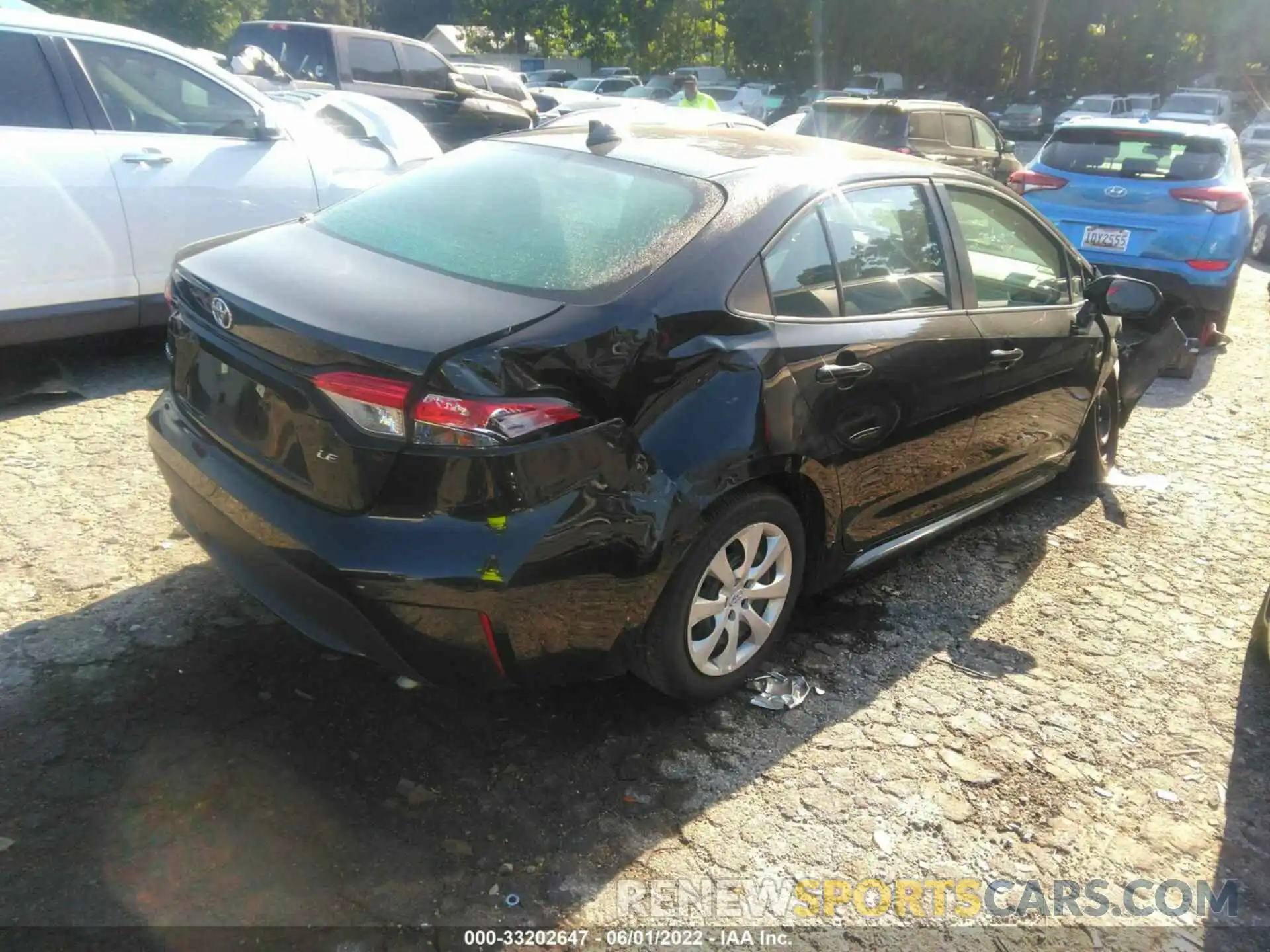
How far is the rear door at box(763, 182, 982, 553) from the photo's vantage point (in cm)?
298

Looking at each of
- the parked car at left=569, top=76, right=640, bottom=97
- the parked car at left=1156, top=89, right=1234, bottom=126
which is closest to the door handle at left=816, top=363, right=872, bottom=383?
the parked car at left=569, top=76, right=640, bottom=97

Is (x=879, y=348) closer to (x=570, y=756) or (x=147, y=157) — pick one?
(x=570, y=756)

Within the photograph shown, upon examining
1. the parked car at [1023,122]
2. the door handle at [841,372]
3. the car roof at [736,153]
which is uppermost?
the car roof at [736,153]

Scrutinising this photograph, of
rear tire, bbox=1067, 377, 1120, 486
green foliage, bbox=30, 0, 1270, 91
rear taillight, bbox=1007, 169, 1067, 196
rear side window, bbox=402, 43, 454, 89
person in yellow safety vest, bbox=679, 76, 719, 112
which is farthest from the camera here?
green foliage, bbox=30, 0, 1270, 91

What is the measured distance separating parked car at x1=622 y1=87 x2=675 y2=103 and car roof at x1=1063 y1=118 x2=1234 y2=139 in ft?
71.3

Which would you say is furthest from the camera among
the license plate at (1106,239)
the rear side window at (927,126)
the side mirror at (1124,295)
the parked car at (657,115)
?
the rear side window at (927,126)

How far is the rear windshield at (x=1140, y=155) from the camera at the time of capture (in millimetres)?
7508

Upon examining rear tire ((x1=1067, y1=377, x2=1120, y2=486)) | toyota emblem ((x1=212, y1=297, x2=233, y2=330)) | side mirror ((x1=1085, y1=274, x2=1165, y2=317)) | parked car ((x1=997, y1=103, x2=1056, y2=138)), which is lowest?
parked car ((x1=997, y1=103, x2=1056, y2=138))

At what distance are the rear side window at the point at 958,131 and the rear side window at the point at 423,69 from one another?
6464 millimetres

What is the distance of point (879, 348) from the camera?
317cm

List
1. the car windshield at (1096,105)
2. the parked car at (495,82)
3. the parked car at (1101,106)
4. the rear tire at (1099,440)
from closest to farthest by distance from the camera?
the rear tire at (1099,440) < the parked car at (495,82) < the parked car at (1101,106) < the car windshield at (1096,105)

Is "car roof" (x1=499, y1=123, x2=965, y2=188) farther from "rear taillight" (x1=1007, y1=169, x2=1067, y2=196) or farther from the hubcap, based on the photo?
"rear taillight" (x1=1007, y1=169, x2=1067, y2=196)

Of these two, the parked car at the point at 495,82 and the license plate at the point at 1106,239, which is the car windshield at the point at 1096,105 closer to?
the parked car at the point at 495,82

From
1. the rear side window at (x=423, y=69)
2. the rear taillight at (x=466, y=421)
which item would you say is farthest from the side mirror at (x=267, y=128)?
the rear side window at (x=423, y=69)
